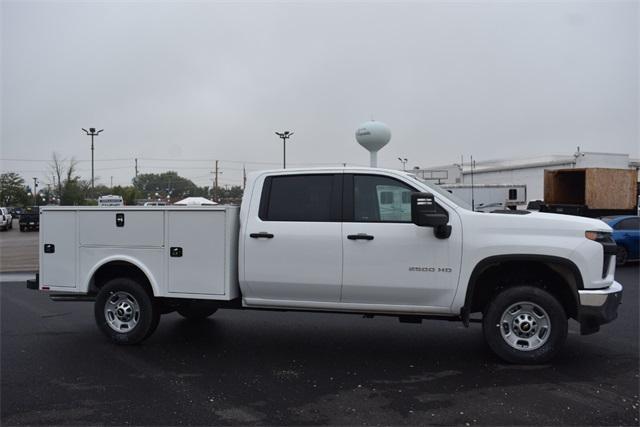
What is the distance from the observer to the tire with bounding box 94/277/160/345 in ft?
20.7

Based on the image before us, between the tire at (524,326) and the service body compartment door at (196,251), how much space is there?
121 inches

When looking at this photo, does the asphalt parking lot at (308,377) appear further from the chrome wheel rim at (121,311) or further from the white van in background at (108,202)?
the white van in background at (108,202)

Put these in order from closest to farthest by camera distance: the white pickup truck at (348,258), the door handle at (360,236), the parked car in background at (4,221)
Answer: the white pickup truck at (348,258) → the door handle at (360,236) → the parked car in background at (4,221)

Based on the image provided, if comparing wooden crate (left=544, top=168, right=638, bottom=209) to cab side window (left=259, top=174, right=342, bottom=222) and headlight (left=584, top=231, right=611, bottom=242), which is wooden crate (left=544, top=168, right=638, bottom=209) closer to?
headlight (left=584, top=231, right=611, bottom=242)

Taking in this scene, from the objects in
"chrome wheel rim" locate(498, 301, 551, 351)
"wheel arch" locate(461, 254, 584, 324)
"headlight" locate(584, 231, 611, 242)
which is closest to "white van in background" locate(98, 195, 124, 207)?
"wheel arch" locate(461, 254, 584, 324)

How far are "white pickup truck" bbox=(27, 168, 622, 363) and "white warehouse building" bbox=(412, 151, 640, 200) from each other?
45.4m

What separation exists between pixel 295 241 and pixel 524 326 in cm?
262

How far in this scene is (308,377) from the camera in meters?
5.20

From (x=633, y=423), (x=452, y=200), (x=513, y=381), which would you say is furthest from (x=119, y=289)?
(x=633, y=423)

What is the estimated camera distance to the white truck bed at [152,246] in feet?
19.7

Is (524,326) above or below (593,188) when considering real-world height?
below

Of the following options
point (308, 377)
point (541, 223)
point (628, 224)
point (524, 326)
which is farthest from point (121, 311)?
point (628, 224)

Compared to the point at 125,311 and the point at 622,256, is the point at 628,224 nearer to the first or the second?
the point at 622,256

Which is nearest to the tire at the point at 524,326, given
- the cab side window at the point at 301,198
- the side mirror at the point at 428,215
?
the side mirror at the point at 428,215
